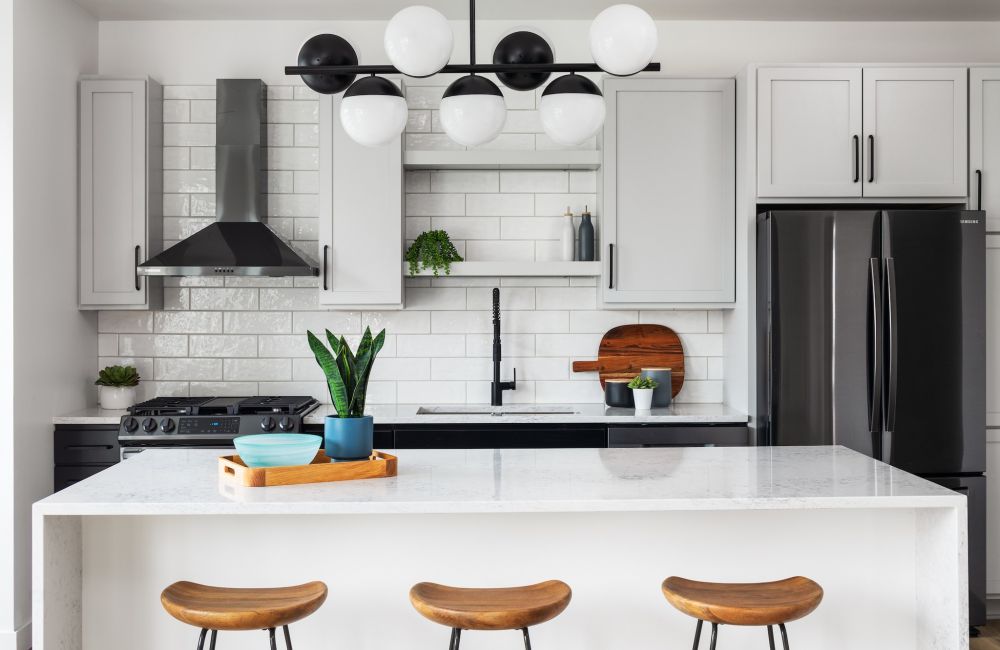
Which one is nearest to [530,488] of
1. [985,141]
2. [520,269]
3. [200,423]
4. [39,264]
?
[520,269]

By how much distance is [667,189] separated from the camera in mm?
3957

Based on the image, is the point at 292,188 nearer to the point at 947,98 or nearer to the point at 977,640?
the point at 947,98

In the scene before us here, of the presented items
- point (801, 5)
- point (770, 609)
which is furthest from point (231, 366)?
point (801, 5)

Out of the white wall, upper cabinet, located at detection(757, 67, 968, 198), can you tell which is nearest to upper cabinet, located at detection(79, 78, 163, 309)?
the white wall

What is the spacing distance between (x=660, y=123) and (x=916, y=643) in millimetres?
2517

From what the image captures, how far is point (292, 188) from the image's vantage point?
427 centimetres

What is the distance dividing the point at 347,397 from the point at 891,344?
7.83 ft

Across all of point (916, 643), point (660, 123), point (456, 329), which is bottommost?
point (916, 643)

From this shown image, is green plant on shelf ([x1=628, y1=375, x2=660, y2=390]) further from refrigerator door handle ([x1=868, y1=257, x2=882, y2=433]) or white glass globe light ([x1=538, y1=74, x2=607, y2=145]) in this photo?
white glass globe light ([x1=538, y1=74, x2=607, y2=145])

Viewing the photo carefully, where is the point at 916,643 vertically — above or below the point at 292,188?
below

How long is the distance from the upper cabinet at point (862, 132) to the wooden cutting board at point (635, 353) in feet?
3.12

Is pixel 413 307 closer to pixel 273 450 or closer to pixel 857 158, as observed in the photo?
pixel 273 450

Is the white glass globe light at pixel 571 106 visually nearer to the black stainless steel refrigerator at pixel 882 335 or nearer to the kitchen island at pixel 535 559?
the kitchen island at pixel 535 559

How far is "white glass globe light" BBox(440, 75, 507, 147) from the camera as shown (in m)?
2.19
